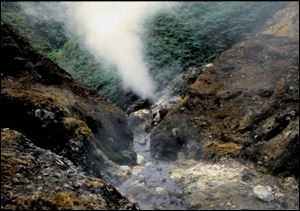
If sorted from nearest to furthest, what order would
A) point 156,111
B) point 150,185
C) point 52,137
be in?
point 52,137, point 150,185, point 156,111

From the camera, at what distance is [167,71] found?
1265cm

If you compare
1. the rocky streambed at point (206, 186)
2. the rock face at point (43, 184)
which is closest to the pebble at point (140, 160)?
the rocky streambed at point (206, 186)

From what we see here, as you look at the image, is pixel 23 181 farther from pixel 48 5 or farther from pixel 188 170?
pixel 48 5

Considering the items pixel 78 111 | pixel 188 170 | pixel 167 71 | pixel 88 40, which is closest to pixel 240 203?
pixel 188 170

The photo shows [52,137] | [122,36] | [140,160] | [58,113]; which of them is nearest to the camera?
[52,137]

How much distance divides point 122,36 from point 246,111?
5.74 m

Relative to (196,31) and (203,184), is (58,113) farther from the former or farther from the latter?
(196,31)

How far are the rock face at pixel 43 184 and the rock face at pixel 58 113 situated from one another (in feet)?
3.58

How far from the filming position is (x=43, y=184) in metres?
5.04

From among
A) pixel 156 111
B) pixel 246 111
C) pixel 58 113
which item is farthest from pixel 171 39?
pixel 58 113

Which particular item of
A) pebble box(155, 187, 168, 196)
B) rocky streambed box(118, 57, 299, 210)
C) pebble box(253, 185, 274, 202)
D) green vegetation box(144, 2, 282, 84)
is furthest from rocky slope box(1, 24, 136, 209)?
green vegetation box(144, 2, 282, 84)

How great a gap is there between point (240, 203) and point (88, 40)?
914cm

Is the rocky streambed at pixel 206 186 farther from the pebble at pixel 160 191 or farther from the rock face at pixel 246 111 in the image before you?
the rock face at pixel 246 111

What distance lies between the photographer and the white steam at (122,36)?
1253cm
